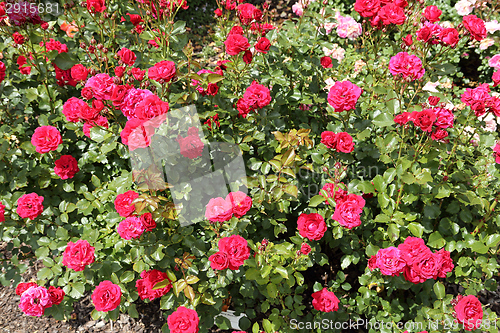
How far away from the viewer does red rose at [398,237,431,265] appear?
1.58 meters

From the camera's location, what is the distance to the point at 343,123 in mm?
2061

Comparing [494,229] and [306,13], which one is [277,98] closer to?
[306,13]

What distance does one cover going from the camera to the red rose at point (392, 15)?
6.06 feet

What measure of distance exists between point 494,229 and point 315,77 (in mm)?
1491

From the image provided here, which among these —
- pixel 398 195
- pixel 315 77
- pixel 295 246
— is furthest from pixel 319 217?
pixel 315 77

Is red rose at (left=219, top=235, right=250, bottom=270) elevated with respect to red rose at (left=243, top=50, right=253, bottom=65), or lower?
lower

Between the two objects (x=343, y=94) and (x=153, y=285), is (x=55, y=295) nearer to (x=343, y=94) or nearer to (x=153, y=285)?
(x=153, y=285)

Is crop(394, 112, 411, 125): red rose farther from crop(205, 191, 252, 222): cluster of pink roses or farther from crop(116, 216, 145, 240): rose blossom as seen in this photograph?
crop(116, 216, 145, 240): rose blossom

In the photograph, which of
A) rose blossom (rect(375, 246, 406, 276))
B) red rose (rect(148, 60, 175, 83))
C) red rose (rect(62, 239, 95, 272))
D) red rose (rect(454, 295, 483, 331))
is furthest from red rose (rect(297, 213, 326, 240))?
red rose (rect(62, 239, 95, 272))

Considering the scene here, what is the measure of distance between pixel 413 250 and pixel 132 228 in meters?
1.42

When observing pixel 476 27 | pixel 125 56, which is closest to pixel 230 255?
pixel 125 56

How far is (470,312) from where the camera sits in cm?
162

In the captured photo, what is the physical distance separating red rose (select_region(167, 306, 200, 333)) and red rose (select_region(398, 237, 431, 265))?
1.11m

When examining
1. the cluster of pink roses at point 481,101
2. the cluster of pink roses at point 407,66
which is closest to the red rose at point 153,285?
the cluster of pink roses at point 407,66
